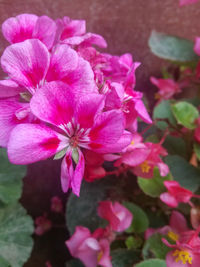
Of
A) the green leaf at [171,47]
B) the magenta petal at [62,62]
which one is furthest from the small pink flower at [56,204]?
the magenta petal at [62,62]

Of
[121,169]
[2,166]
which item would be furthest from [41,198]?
[121,169]

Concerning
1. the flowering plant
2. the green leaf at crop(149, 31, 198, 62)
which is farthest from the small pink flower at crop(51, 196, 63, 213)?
the green leaf at crop(149, 31, 198, 62)

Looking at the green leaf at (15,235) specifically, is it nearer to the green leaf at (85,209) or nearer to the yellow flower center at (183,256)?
the green leaf at (85,209)

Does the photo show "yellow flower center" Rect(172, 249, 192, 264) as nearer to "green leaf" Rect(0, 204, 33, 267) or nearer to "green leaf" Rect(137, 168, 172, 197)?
"green leaf" Rect(137, 168, 172, 197)

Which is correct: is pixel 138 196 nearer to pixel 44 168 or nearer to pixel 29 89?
pixel 44 168

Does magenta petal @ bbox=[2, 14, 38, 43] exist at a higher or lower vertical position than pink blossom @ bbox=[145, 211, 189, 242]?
higher

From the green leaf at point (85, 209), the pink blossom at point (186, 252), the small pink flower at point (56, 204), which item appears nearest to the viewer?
the pink blossom at point (186, 252)
